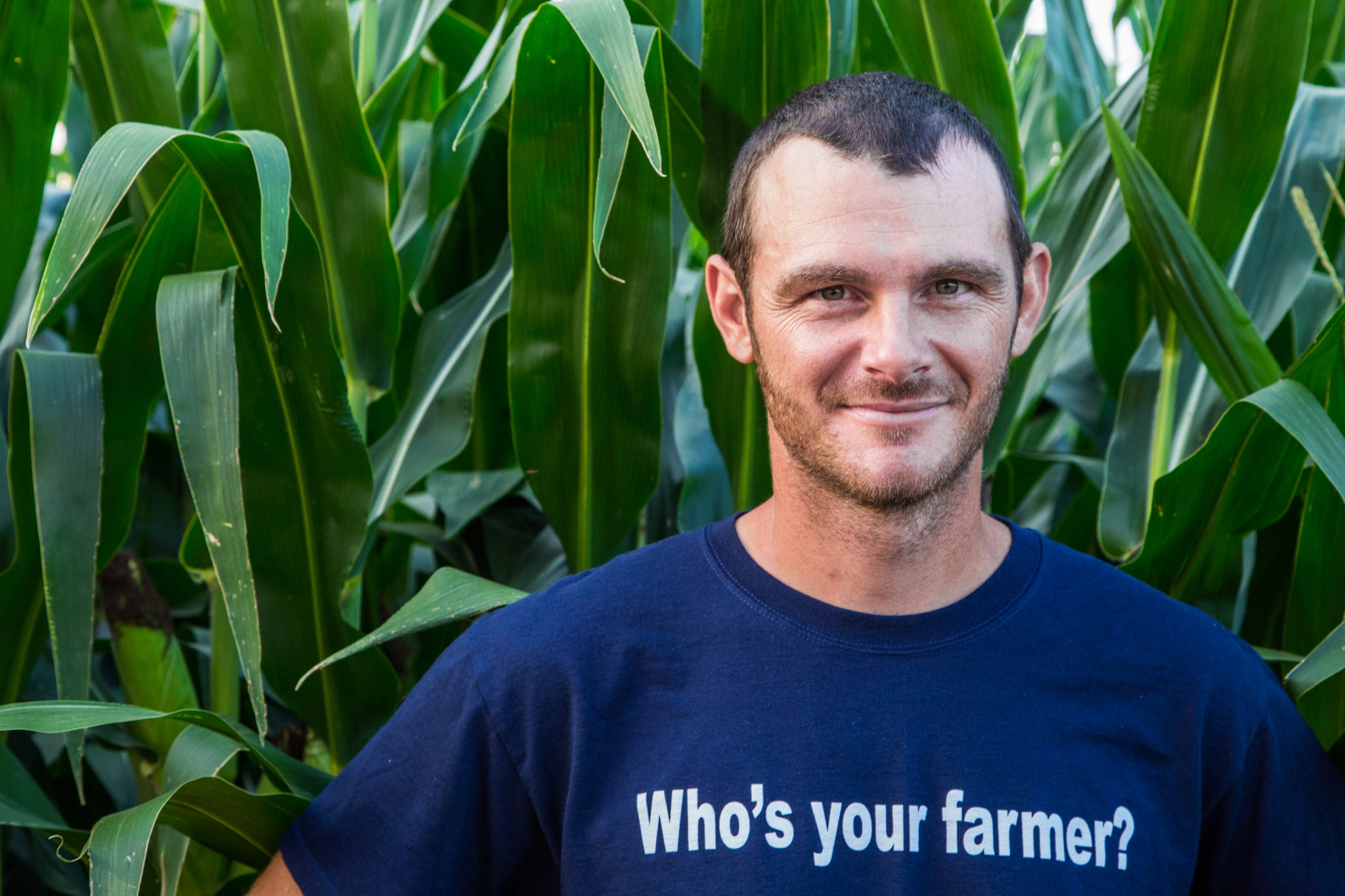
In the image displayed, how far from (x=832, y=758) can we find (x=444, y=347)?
497mm

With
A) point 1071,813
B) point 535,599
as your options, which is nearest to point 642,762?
point 535,599

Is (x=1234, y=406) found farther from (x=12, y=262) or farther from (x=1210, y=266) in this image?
(x=12, y=262)

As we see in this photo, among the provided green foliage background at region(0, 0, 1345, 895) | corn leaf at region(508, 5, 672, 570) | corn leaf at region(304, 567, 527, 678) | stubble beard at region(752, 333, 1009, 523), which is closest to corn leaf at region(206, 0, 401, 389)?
green foliage background at region(0, 0, 1345, 895)

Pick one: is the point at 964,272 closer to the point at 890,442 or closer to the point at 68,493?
the point at 890,442

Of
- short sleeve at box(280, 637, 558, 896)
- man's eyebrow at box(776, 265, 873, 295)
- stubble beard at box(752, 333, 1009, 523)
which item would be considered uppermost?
man's eyebrow at box(776, 265, 873, 295)

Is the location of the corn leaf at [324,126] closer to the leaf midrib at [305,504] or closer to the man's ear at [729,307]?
the leaf midrib at [305,504]

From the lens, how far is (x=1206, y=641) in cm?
73

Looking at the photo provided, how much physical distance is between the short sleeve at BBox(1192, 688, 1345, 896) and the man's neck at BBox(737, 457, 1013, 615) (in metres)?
0.20

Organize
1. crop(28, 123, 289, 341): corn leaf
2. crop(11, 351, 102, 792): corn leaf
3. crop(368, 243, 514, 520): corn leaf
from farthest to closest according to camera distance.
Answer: crop(368, 243, 514, 520): corn leaf → crop(11, 351, 102, 792): corn leaf → crop(28, 123, 289, 341): corn leaf

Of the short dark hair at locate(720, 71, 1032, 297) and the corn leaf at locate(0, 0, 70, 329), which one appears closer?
the short dark hair at locate(720, 71, 1032, 297)

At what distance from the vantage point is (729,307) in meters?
0.80

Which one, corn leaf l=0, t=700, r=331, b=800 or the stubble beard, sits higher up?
the stubble beard

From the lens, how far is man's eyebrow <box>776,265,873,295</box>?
688mm

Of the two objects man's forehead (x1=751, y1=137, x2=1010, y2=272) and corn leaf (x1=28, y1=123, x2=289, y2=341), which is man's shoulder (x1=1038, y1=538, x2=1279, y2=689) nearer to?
man's forehead (x1=751, y1=137, x2=1010, y2=272)
